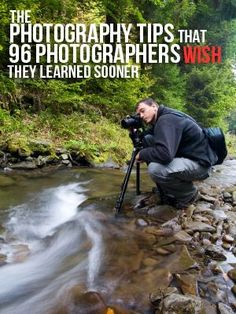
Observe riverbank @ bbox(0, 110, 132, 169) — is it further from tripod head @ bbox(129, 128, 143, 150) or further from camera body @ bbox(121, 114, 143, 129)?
camera body @ bbox(121, 114, 143, 129)

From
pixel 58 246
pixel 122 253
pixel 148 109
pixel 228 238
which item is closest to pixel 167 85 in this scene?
pixel 148 109

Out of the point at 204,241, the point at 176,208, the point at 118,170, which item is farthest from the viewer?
the point at 118,170

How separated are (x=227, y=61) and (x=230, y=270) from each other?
19534 mm

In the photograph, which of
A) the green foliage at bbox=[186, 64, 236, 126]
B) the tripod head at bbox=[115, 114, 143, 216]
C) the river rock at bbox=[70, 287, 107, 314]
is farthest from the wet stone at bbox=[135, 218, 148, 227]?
the green foliage at bbox=[186, 64, 236, 126]

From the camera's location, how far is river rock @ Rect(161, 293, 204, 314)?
112 inches

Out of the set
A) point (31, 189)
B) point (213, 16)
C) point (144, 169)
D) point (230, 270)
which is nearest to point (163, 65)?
point (213, 16)

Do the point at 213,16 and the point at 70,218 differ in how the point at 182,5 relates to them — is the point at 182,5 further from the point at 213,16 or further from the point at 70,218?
the point at 70,218

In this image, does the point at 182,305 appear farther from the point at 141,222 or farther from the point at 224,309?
the point at 141,222

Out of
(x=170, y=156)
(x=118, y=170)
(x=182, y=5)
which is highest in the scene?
(x=182, y=5)

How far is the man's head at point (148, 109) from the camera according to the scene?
4.84m

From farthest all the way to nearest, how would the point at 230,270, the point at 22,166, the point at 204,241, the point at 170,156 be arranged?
the point at 22,166
the point at 170,156
the point at 204,241
the point at 230,270

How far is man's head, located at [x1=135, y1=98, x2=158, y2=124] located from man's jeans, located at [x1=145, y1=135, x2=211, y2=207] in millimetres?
415

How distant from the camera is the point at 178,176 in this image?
16.2ft

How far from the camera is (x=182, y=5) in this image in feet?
55.4
